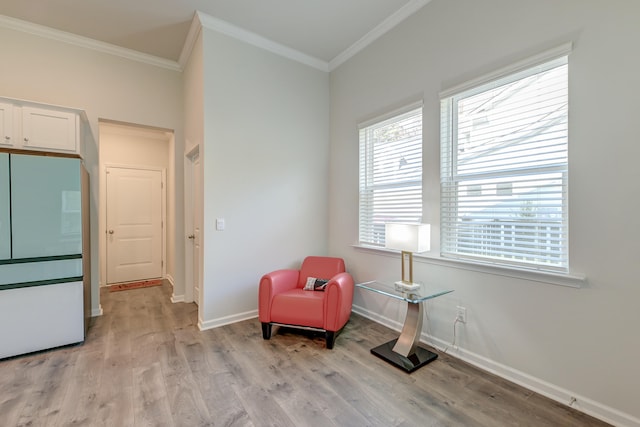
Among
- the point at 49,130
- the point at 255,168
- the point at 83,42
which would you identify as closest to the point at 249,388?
the point at 255,168

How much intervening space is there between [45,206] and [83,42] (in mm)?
Result: 2143

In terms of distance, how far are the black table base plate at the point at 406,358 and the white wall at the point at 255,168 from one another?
1576mm

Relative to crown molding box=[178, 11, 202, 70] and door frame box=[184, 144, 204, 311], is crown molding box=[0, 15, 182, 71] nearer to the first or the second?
crown molding box=[178, 11, 202, 70]

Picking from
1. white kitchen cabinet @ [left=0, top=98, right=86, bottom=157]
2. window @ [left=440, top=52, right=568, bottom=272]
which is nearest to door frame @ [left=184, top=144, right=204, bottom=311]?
white kitchen cabinet @ [left=0, top=98, right=86, bottom=157]

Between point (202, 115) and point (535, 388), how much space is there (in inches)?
Answer: 148

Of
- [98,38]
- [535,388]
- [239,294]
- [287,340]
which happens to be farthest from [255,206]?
[535,388]

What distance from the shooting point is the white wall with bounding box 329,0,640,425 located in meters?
1.66

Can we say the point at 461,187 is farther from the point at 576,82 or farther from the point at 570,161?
the point at 576,82

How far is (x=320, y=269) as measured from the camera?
3.30 metres

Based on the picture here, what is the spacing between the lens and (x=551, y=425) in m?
1.67

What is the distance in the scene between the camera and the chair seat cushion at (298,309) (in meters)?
2.65

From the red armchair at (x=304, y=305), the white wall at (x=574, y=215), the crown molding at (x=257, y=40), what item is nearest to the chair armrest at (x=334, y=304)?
the red armchair at (x=304, y=305)

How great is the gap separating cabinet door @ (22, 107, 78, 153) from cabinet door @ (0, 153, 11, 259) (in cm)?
31

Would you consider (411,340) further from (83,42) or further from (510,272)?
(83,42)
